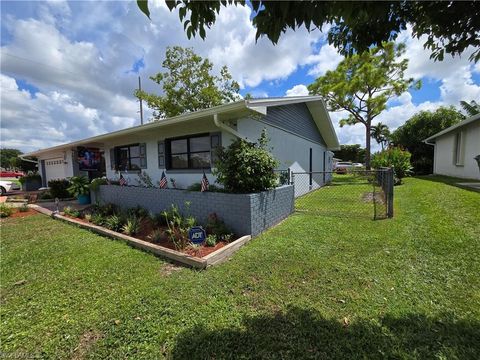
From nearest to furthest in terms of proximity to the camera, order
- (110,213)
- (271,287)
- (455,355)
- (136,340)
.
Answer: (455,355)
(136,340)
(271,287)
(110,213)

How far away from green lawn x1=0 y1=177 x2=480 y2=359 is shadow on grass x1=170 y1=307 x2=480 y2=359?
0.03ft

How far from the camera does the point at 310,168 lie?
11969mm

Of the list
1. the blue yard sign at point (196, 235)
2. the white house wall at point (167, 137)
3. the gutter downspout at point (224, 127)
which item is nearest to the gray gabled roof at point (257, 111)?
the gutter downspout at point (224, 127)

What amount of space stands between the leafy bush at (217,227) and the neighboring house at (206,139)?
1.85 meters

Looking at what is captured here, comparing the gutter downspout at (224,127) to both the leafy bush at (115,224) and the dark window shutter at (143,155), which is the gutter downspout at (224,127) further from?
the dark window shutter at (143,155)

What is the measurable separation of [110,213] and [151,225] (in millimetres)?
2513

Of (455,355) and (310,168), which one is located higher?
(310,168)

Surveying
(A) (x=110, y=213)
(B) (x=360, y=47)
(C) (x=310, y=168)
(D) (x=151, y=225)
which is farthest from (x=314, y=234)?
(C) (x=310, y=168)

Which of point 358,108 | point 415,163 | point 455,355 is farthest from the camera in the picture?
point 415,163

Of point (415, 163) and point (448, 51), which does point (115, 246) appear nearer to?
point (448, 51)

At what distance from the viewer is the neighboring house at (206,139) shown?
6222 mm

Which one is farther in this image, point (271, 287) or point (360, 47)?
point (271, 287)

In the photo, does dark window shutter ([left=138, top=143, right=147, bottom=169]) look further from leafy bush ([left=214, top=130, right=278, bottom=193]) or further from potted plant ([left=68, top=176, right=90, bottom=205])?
leafy bush ([left=214, top=130, right=278, bottom=193])

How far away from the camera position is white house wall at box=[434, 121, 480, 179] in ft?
36.9
